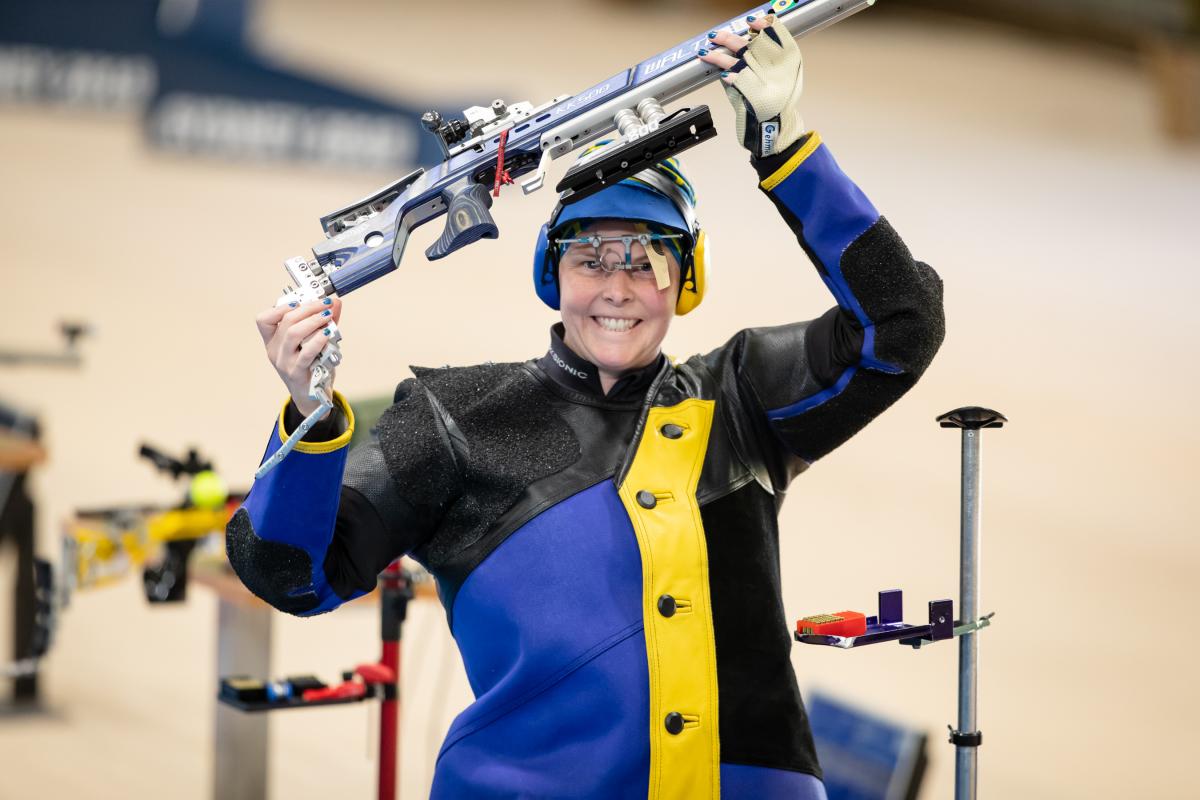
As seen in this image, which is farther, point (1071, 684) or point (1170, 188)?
point (1170, 188)

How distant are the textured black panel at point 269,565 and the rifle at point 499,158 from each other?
0.10m

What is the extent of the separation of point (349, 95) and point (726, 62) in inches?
274

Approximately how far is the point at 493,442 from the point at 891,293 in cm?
51

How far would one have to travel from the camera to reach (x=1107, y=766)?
3.60 metres

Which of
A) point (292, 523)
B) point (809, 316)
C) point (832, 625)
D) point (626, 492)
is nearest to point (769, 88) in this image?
point (626, 492)

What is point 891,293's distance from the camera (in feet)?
5.98

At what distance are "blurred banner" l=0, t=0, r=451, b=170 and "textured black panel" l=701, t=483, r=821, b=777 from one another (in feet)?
20.7

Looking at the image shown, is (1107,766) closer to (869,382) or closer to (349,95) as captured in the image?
(869,382)

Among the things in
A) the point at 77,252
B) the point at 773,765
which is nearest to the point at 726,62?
the point at 773,765

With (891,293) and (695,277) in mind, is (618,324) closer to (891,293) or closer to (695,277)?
(695,277)

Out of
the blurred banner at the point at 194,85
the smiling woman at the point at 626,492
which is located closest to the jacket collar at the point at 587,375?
the smiling woman at the point at 626,492

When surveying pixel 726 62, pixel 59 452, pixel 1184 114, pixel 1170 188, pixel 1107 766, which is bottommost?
pixel 1107 766

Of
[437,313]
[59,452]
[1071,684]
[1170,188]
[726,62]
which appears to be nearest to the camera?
[726,62]

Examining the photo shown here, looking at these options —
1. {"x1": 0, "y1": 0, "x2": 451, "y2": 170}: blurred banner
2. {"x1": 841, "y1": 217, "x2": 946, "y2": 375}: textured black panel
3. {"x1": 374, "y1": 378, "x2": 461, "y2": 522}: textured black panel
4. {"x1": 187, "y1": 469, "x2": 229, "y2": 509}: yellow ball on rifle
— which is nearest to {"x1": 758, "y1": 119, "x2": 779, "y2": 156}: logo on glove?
{"x1": 841, "y1": 217, "x2": 946, "y2": 375}: textured black panel
